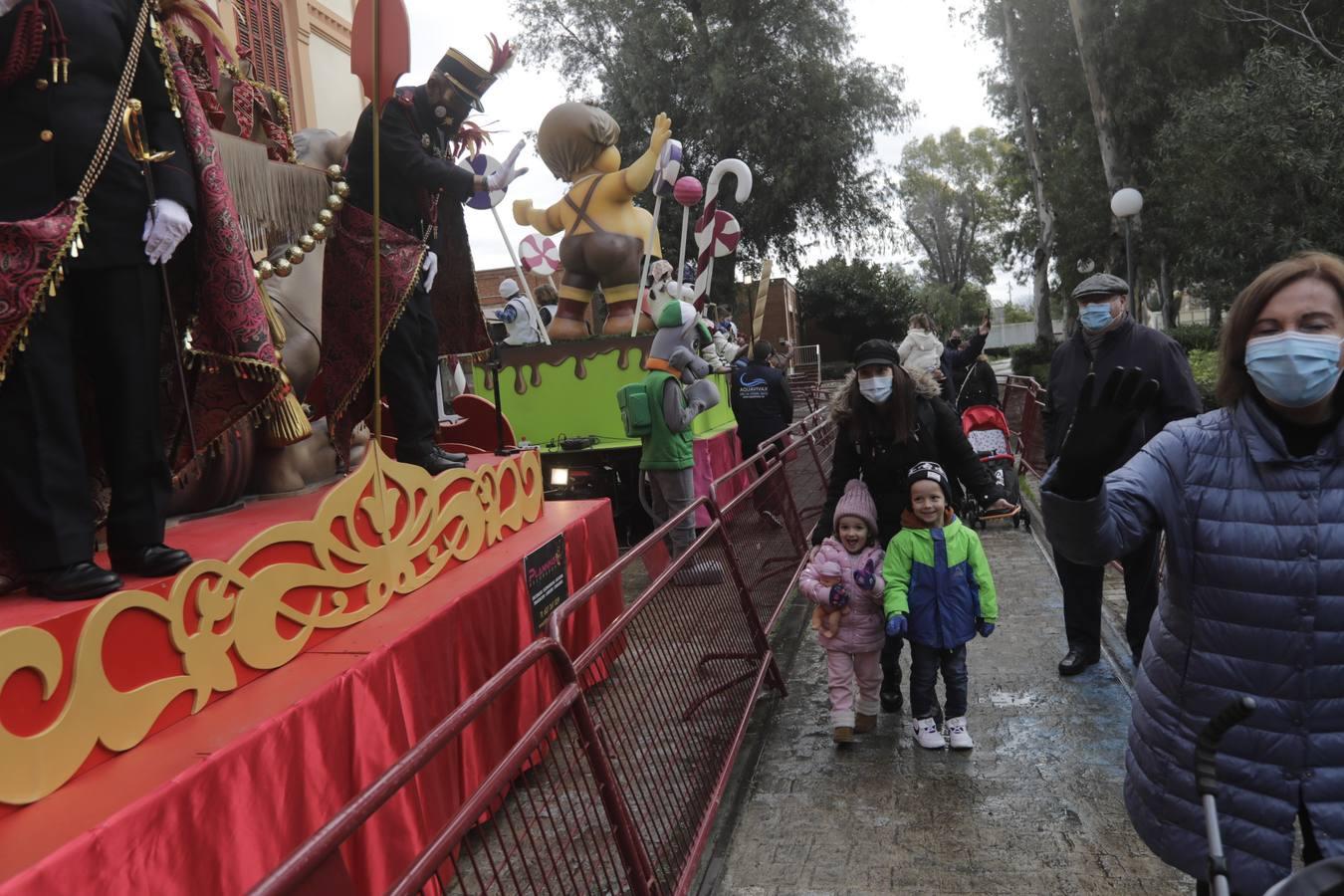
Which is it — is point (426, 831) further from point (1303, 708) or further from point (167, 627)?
point (1303, 708)

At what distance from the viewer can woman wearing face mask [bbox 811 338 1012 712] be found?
398cm

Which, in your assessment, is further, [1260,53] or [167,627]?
[1260,53]

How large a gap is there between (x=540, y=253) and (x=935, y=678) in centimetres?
875

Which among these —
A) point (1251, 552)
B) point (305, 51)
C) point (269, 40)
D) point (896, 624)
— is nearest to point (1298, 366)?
point (1251, 552)

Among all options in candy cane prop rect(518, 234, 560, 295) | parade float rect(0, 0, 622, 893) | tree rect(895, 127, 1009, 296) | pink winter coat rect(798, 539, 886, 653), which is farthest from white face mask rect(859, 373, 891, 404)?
tree rect(895, 127, 1009, 296)

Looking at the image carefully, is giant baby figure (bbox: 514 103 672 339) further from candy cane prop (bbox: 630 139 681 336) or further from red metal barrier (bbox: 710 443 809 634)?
red metal barrier (bbox: 710 443 809 634)

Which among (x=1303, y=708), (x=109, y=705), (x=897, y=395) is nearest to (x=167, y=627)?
(x=109, y=705)

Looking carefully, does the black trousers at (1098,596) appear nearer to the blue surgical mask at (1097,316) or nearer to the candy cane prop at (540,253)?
the blue surgical mask at (1097,316)

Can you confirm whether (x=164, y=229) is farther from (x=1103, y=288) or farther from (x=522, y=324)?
(x=522, y=324)

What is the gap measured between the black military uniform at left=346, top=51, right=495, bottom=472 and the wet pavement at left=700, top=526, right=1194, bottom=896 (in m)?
2.18

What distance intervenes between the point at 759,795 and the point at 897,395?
5.98ft

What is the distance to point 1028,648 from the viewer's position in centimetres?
504

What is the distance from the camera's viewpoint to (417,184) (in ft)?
12.9

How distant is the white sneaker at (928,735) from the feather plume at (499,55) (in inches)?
138
